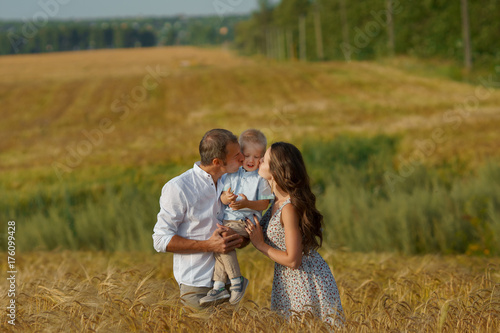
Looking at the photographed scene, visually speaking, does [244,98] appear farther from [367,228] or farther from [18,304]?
[18,304]

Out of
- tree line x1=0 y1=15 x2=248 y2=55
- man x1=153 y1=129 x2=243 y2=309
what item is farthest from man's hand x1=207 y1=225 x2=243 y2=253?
tree line x1=0 y1=15 x2=248 y2=55

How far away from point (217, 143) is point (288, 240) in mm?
667

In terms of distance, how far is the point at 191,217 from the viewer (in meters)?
3.46

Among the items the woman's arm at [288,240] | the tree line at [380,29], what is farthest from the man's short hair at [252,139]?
the tree line at [380,29]

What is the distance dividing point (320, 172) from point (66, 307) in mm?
10368

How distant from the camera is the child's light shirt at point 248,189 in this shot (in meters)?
3.49

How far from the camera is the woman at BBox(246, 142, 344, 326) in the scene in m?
3.37

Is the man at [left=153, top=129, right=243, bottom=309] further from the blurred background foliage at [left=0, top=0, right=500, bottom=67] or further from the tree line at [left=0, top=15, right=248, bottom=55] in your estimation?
the tree line at [left=0, top=15, right=248, bottom=55]

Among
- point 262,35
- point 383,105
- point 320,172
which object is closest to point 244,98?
point 383,105

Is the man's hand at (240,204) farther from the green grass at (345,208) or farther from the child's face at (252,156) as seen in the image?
the green grass at (345,208)

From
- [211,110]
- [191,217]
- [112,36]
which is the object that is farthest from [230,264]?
[112,36]

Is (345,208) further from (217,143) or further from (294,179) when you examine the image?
(217,143)

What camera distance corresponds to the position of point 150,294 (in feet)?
12.2

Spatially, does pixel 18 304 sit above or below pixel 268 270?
above
